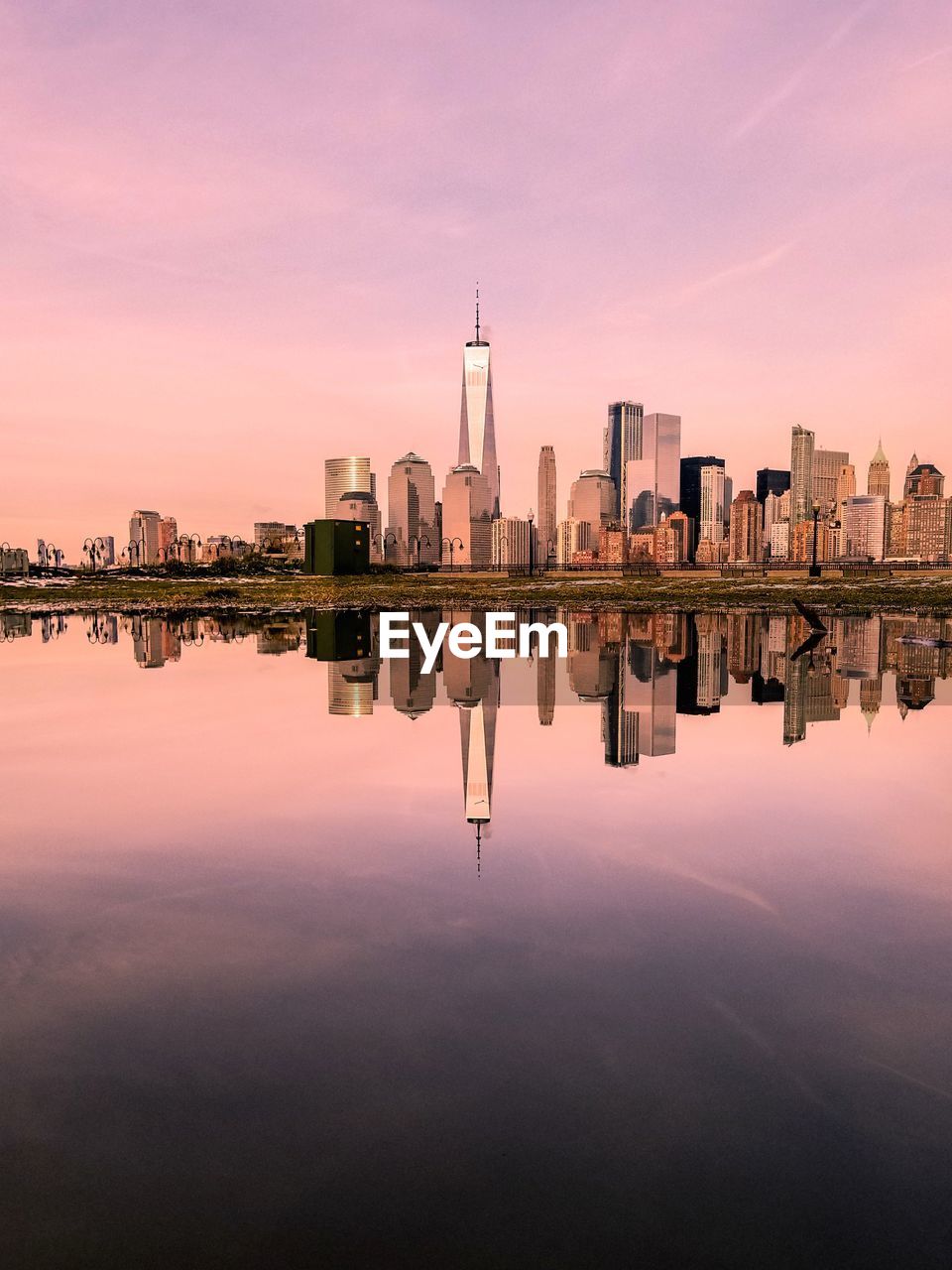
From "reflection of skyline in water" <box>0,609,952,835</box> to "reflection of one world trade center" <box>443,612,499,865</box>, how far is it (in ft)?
0.14

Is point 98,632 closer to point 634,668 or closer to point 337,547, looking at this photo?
point 634,668

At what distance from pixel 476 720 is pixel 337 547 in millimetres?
122745

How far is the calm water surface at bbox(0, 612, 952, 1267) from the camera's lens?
16.3 ft

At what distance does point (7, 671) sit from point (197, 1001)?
28441 millimetres

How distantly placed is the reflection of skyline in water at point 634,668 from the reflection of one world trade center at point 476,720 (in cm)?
4

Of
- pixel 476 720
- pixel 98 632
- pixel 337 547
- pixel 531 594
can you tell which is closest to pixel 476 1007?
pixel 476 720

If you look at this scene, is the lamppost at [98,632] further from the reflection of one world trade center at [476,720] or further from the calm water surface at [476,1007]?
the calm water surface at [476,1007]

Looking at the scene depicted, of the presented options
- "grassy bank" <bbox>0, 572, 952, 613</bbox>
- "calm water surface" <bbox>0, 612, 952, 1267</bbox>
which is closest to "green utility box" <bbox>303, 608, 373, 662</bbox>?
"grassy bank" <bbox>0, 572, 952, 613</bbox>

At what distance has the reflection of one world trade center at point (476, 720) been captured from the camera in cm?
1363

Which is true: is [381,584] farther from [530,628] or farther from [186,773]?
[186,773]

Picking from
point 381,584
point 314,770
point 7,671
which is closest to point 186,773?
point 314,770

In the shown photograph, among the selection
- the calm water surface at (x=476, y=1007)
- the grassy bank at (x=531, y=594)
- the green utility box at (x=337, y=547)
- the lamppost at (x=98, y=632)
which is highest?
the green utility box at (x=337, y=547)

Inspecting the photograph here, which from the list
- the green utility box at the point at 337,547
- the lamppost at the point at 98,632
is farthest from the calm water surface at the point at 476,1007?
the green utility box at the point at 337,547

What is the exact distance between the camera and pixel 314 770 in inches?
610
